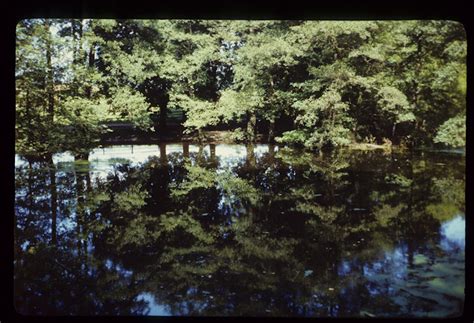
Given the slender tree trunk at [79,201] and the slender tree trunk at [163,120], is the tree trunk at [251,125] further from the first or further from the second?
the slender tree trunk at [79,201]

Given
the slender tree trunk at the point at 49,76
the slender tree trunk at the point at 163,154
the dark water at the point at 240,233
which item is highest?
the slender tree trunk at the point at 49,76

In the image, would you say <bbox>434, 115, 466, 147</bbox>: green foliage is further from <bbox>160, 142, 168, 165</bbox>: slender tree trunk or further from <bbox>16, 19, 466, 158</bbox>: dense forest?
<bbox>160, 142, 168, 165</bbox>: slender tree trunk

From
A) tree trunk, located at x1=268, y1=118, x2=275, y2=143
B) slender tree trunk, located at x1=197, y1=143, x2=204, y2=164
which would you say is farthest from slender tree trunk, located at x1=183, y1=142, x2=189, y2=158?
tree trunk, located at x1=268, y1=118, x2=275, y2=143

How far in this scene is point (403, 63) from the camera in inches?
196

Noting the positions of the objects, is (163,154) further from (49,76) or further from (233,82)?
(49,76)

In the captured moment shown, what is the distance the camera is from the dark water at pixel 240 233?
3969mm

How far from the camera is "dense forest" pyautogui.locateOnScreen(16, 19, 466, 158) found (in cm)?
474

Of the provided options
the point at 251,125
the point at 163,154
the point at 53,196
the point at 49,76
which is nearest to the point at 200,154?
A: the point at 163,154

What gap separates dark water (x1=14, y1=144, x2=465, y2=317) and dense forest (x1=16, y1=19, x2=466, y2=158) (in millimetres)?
336

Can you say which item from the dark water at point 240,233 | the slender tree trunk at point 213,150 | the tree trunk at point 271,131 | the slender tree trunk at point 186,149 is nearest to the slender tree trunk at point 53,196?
the dark water at point 240,233

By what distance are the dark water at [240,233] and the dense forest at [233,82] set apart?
336 mm

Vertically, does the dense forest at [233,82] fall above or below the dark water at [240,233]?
above

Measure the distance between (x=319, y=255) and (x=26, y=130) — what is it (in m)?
3.98
